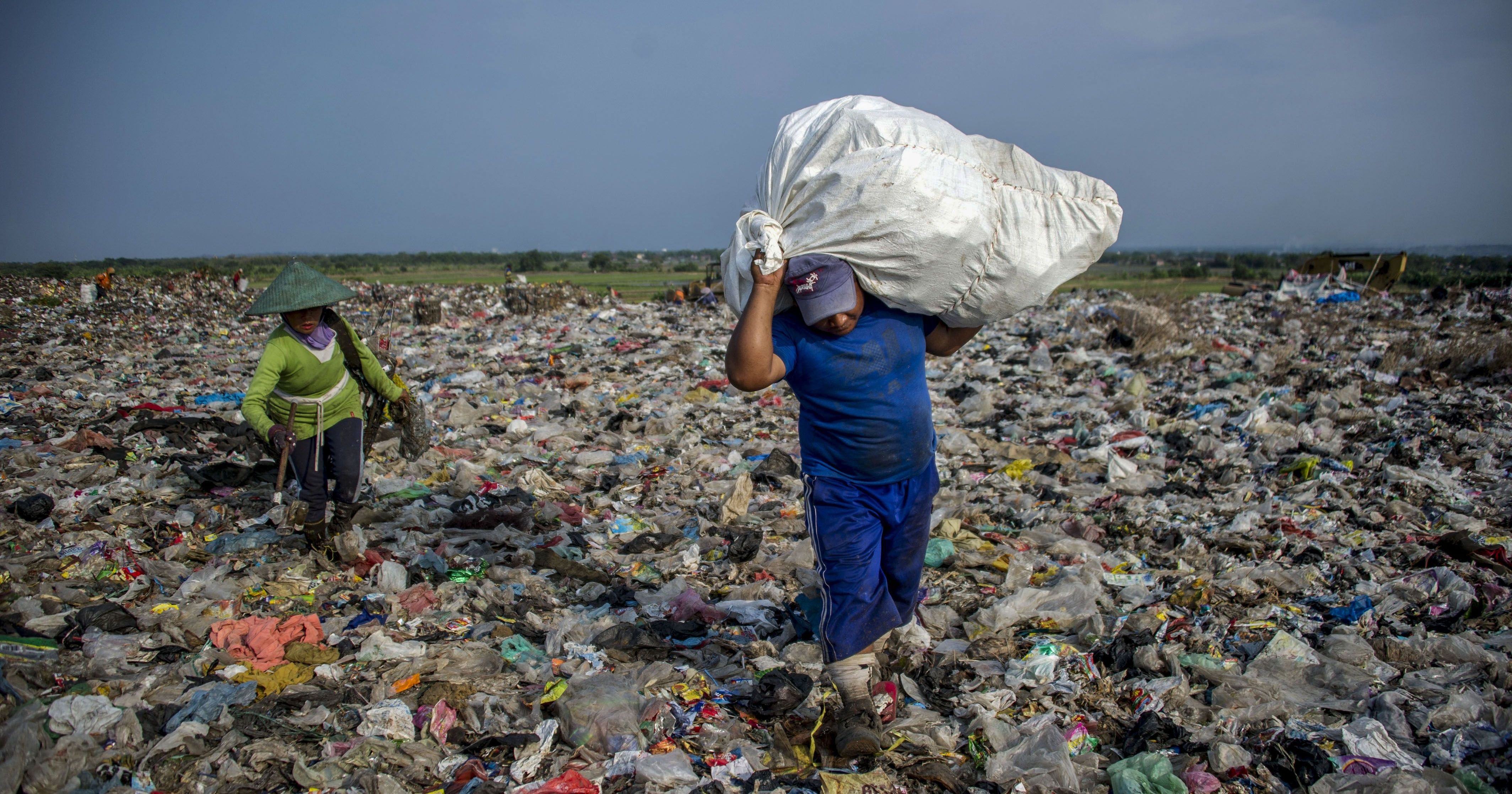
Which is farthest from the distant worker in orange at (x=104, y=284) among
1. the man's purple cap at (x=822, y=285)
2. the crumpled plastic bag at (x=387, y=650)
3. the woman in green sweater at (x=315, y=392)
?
the man's purple cap at (x=822, y=285)

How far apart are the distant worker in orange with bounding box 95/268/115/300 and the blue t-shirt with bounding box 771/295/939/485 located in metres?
16.4

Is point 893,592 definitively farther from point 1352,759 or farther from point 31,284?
point 31,284

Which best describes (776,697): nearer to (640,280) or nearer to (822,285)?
(822,285)

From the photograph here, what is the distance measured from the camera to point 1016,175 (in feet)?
7.34

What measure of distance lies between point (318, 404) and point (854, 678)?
279 centimetres

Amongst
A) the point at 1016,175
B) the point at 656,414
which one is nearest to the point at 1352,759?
the point at 1016,175

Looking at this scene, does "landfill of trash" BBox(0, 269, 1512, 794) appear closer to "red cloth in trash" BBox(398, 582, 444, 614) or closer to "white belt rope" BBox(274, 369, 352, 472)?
"red cloth in trash" BBox(398, 582, 444, 614)

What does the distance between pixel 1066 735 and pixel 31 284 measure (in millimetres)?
18388

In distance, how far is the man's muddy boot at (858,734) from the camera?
2170 mm

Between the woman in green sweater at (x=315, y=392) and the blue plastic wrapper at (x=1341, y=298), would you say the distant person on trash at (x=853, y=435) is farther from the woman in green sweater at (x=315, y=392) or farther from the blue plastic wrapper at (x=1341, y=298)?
the blue plastic wrapper at (x=1341, y=298)

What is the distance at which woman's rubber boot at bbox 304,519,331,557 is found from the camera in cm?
379

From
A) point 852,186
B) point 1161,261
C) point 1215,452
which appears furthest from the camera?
point 1161,261

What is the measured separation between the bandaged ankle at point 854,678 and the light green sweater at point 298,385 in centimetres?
262

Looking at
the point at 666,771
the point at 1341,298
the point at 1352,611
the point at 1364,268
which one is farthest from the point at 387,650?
the point at 1364,268
